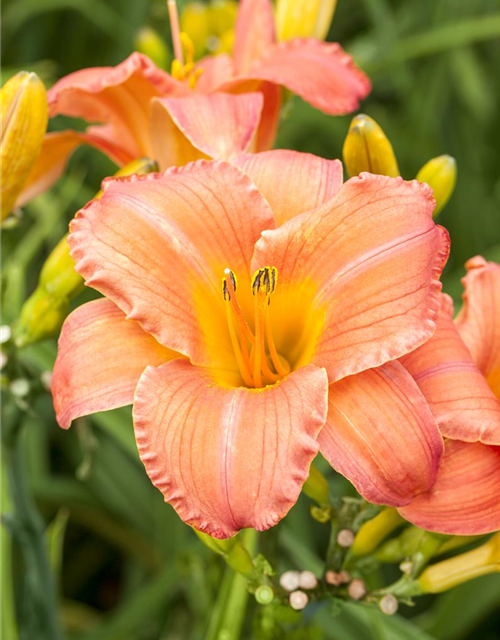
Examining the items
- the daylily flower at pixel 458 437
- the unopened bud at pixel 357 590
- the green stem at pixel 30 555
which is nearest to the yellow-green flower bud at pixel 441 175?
the daylily flower at pixel 458 437

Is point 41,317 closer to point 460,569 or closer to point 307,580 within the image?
point 307,580

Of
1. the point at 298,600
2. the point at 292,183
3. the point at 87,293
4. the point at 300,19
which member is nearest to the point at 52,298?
the point at 292,183

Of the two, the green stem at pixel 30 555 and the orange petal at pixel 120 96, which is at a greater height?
the orange petal at pixel 120 96

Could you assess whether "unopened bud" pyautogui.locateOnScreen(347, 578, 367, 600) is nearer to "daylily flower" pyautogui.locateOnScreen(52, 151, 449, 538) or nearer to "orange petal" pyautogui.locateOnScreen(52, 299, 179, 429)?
"daylily flower" pyautogui.locateOnScreen(52, 151, 449, 538)

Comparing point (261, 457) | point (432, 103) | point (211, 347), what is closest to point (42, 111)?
point (211, 347)

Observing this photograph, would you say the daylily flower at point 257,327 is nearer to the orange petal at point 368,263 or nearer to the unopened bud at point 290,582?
the orange petal at point 368,263

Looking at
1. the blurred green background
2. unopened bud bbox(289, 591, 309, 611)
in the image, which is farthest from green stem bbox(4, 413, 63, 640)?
unopened bud bbox(289, 591, 309, 611)
